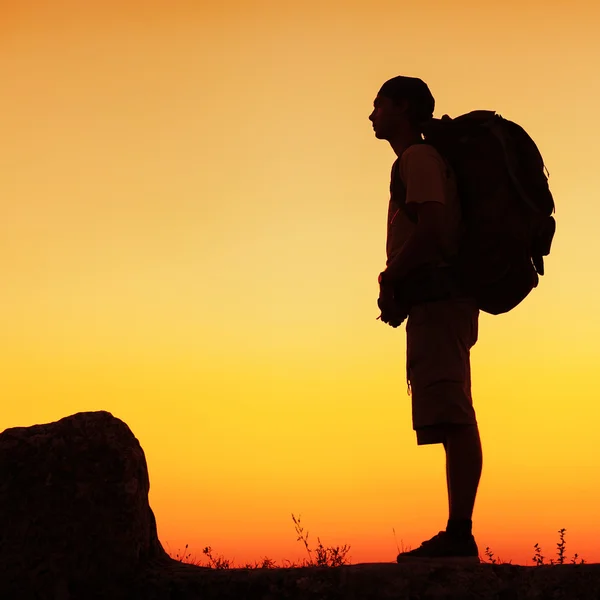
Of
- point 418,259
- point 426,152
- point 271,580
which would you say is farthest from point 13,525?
point 426,152

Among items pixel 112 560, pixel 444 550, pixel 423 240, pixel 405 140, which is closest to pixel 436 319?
pixel 423 240

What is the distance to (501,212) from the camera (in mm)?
5703

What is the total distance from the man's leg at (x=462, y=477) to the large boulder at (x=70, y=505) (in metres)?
1.72

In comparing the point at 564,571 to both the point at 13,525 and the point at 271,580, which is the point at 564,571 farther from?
the point at 13,525

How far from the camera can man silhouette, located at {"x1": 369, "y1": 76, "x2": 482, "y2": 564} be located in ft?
18.2

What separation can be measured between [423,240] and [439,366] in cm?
72

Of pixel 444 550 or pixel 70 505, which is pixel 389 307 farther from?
pixel 70 505

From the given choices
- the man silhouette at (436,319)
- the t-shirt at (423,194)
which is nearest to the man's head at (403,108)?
the man silhouette at (436,319)

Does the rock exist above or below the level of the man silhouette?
below

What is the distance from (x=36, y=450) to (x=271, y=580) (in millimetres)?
1508

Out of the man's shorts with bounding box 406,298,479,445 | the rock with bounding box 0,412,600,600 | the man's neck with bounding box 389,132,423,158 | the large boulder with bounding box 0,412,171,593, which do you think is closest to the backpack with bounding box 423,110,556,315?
the man's shorts with bounding box 406,298,479,445

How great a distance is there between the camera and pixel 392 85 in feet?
20.3

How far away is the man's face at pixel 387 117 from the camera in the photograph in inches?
241

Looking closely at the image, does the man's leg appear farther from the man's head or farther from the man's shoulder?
the man's head
